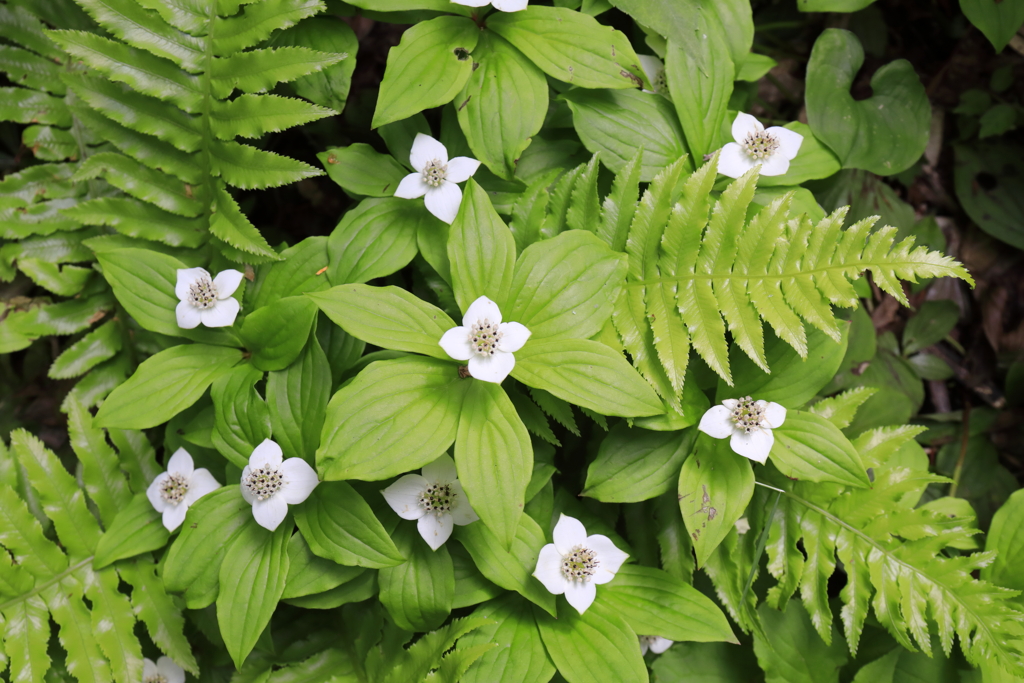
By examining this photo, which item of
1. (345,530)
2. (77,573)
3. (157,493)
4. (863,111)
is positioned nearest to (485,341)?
(345,530)

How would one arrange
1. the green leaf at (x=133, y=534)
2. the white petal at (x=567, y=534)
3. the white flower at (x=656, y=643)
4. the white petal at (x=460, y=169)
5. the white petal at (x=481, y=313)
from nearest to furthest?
the white petal at (x=481, y=313), the white petal at (x=567, y=534), the white petal at (x=460, y=169), the green leaf at (x=133, y=534), the white flower at (x=656, y=643)

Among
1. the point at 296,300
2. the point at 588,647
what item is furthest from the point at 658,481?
the point at 296,300

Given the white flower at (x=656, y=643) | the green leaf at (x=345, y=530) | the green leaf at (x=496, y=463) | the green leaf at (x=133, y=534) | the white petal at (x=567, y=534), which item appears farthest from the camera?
the white flower at (x=656, y=643)

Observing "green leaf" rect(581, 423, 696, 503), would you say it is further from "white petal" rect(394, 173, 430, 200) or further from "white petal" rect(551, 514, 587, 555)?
"white petal" rect(394, 173, 430, 200)

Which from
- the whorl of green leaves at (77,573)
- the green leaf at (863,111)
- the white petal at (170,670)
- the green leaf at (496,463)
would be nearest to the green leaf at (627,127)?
the green leaf at (863,111)

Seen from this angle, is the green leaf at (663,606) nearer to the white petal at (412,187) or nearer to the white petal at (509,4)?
the white petal at (412,187)

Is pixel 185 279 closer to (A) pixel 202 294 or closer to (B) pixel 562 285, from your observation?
(A) pixel 202 294

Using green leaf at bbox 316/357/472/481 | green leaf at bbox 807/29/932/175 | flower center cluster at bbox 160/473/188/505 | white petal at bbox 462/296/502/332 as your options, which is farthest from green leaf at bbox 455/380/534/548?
green leaf at bbox 807/29/932/175
